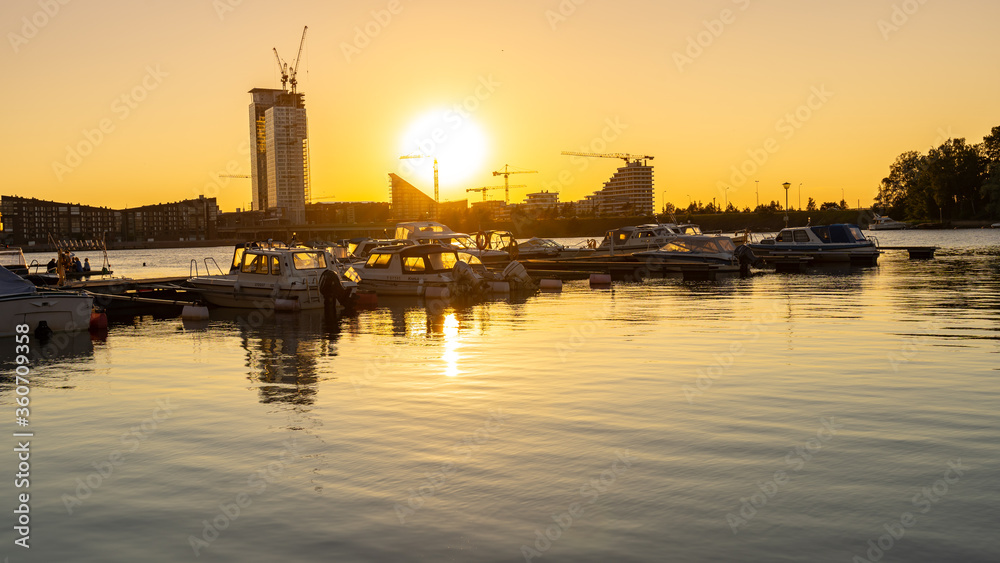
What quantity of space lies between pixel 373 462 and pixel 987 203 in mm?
175012

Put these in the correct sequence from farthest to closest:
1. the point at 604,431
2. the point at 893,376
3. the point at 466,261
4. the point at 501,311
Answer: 1. the point at 466,261
2. the point at 501,311
3. the point at 893,376
4. the point at 604,431

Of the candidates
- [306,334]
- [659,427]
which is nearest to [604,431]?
[659,427]

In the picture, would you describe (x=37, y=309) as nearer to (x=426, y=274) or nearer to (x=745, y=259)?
(x=426, y=274)

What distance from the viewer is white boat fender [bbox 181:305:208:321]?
31844mm

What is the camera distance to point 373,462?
10.9 metres

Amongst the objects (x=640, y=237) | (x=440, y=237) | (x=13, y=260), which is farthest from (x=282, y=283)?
(x=640, y=237)

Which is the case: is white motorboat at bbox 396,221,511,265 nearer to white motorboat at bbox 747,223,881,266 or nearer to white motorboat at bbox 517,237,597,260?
white motorboat at bbox 517,237,597,260

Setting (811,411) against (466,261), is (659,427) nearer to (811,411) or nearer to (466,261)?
(811,411)

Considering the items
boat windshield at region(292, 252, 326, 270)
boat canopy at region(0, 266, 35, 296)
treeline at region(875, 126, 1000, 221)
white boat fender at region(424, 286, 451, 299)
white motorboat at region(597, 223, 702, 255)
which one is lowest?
white boat fender at region(424, 286, 451, 299)

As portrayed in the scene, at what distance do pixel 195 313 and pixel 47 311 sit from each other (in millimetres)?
6023

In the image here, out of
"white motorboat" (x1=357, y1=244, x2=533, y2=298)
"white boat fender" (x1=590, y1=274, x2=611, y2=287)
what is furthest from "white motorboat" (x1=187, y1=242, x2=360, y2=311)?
"white boat fender" (x1=590, y1=274, x2=611, y2=287)

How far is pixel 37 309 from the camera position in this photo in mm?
26078

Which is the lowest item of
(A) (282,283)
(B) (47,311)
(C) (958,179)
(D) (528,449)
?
(D) (528,449)

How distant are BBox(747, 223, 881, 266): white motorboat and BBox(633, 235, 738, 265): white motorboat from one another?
146 inches
